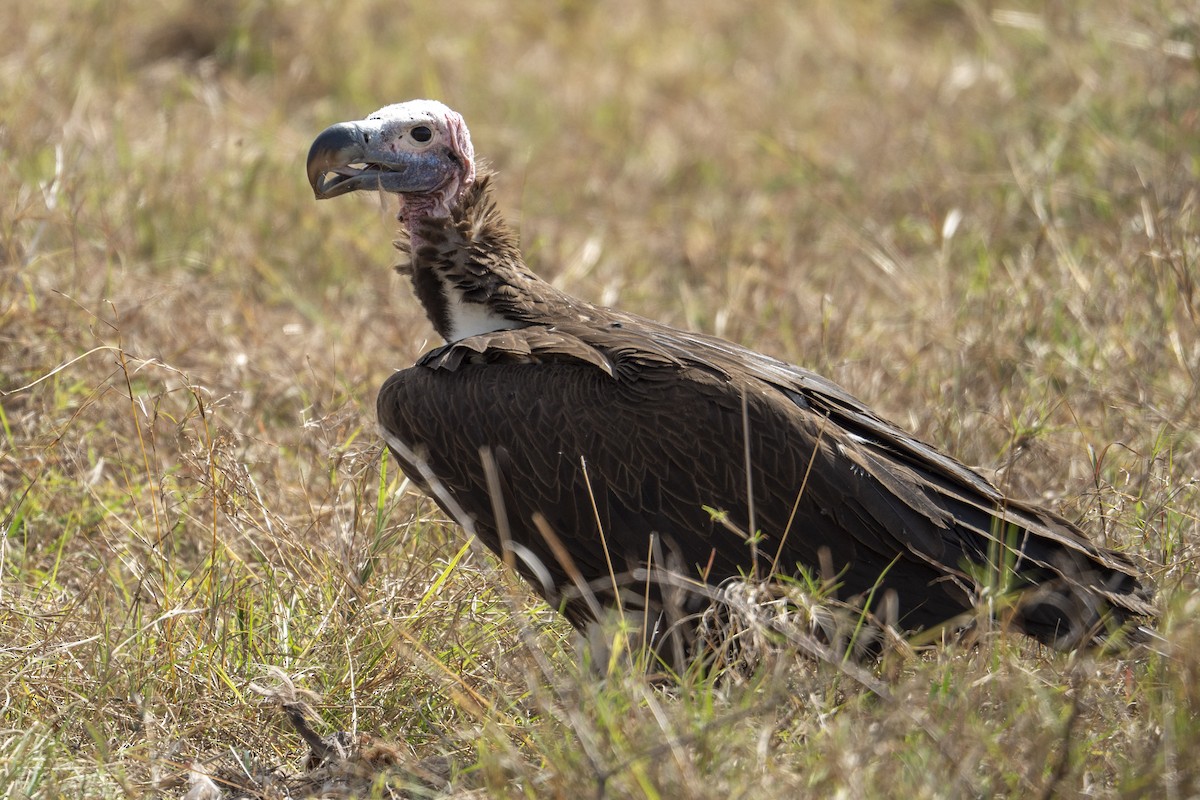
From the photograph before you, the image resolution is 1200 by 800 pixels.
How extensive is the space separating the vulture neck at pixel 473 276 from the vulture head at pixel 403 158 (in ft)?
0.19

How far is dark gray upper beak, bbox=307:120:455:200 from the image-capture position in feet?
13.2

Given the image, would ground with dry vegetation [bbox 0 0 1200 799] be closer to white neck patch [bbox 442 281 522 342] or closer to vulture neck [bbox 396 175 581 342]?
vulture neck [bbox 396 175 581 342]

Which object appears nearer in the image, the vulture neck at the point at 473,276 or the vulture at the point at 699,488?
the vulture at the point at 699,488

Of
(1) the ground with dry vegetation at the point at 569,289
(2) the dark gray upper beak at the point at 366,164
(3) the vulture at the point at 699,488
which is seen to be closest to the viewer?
(1) the ground with dry vegetation at the point at 569,289

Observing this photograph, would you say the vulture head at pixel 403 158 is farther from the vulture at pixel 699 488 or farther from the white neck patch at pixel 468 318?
the vulture at pixel 699 488

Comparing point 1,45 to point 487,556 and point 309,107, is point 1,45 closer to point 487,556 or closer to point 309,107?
point 309,107

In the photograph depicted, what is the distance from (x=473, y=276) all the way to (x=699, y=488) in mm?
922

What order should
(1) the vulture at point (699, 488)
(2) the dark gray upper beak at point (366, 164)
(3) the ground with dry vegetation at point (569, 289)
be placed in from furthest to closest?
(2) the dark gray upper beak at point (366, 164) → (1) the vulture at point (699, 488) → (3) the ground with dry vegetation at point (569, 289)

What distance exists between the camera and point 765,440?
3.59 meters

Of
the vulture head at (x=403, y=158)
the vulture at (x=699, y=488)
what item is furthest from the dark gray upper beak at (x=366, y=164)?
the vulture at (x=699, y=488)

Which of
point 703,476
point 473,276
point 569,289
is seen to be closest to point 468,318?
point 473,276

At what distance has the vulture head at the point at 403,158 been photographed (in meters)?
4.03

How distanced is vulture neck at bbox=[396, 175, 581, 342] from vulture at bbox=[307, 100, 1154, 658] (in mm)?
213

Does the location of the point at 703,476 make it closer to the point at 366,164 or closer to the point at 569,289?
the point at 366,164
